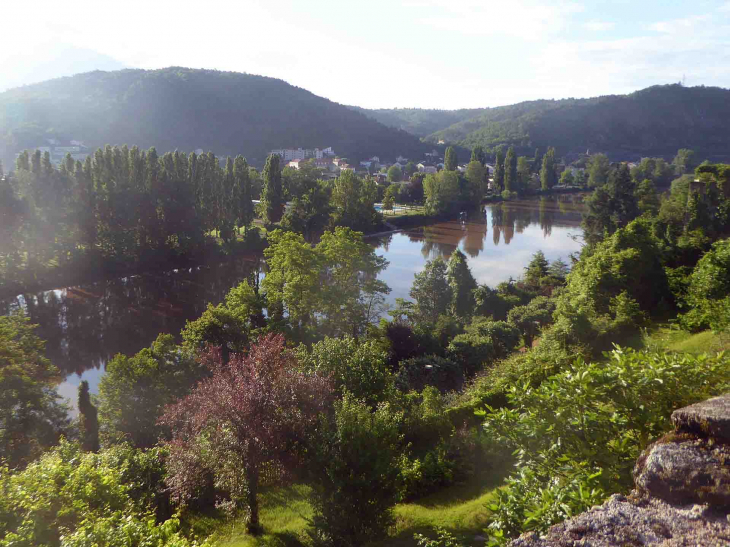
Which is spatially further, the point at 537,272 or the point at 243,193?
the point at 243,193

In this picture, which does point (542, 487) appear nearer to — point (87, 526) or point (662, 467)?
point (662, 467)

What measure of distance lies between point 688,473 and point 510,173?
77.6 meters

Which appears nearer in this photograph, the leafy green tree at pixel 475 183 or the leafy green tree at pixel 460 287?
the leafy green tree at pixel 460 287

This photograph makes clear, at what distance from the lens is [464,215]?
60844mm

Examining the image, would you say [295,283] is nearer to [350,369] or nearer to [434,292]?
[434,292]

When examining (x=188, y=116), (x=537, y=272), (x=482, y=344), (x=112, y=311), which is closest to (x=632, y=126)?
(x=188, y=116)

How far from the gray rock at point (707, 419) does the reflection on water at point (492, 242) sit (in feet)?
73.1

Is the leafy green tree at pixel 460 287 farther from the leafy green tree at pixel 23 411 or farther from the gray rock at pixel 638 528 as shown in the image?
the gray rock at pixel 638 528

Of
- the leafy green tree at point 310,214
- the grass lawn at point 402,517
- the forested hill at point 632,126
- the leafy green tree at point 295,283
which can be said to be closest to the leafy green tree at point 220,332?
the leafy green tree at point 295,283

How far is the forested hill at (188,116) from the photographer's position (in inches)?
3558

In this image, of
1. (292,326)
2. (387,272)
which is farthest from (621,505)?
(387,272)

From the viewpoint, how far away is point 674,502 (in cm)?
368

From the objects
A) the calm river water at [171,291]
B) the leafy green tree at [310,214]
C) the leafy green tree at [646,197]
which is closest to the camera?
the calm river water at [171,291]

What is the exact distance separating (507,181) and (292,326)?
65851 millimetres
